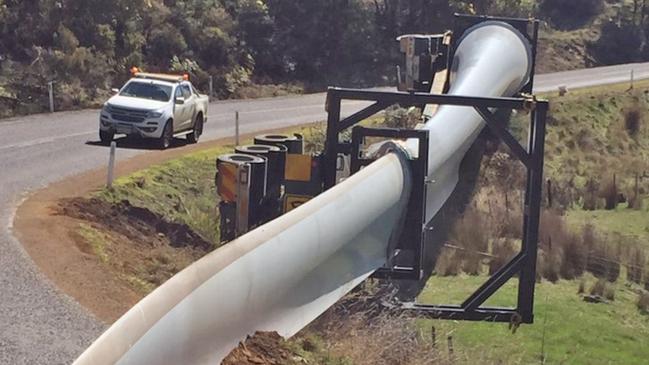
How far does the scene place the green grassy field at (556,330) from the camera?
557 inches

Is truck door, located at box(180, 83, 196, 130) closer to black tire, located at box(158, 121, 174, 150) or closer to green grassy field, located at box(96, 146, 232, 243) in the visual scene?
black tire, located at box(158, 121, 174, 150)

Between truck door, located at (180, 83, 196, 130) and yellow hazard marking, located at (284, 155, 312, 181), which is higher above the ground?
yellow hazard marking, located at (284, 155, 312, 181)

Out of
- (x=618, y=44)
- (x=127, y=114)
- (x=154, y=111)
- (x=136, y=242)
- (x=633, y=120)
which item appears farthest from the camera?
(x=618, y=44)

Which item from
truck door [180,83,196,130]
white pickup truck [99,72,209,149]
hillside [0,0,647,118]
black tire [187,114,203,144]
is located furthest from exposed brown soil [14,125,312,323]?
hillside [0,0,647,118]

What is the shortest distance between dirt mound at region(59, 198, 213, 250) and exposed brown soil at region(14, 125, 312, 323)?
0.13 meters

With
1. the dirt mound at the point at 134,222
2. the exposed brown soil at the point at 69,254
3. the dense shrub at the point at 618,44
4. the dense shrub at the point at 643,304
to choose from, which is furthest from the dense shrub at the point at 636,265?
the dense shrub at the point at 618,44

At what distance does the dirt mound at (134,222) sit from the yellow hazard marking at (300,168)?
364 centimetres

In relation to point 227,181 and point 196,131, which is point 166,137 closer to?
point 196,131

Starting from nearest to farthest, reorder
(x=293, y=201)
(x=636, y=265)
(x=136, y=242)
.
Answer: (x=293, y=201) < (x=136, y=242) < (x=636, y=265)

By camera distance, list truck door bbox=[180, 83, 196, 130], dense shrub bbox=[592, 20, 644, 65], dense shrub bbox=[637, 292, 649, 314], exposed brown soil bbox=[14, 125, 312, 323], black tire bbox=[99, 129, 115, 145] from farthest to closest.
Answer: dense shrub bbox=[592, 20, 644, 65], truck door bbox=[180, 83, 196, 130], black tire bbox=[99, 129, 115, 145], dense shrub bbox=[637, 292, 649, 314], exposed brown soil bbox=[14, 125, 312, 323]

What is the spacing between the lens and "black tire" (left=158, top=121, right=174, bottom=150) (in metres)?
23.6

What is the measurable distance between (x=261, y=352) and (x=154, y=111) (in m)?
18.5

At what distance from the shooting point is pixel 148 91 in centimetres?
2472

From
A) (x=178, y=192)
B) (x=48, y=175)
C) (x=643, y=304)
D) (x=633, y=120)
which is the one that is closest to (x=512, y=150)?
(x=643, y=304)
